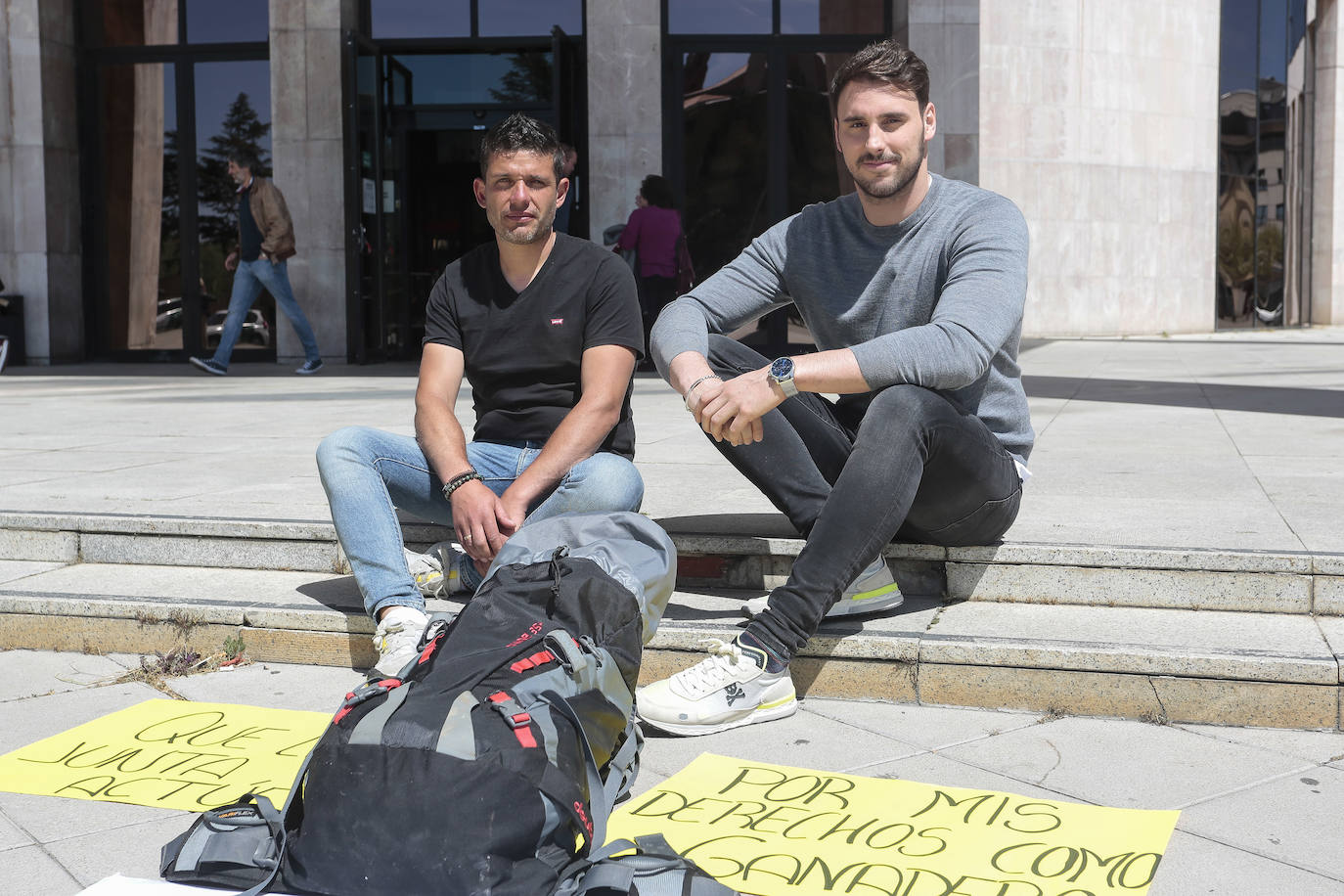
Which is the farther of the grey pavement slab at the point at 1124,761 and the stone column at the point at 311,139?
the stone column at the point at 311,139

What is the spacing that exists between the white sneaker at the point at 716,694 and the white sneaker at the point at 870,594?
1.00ft

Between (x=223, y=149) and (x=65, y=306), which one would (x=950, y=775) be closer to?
(x=223, y=149)

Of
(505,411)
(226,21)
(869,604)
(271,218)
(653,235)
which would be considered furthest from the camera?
(226,21)

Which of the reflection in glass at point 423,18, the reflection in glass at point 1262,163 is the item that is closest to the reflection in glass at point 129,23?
the reflection in glass at point 423,18

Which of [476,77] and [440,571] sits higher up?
[476,77]

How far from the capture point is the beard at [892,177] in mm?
3258

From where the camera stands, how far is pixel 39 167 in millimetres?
13055

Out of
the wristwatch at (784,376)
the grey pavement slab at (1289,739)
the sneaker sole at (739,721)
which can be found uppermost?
the wristwatch at (784,376)

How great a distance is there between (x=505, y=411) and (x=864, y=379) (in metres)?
1.09

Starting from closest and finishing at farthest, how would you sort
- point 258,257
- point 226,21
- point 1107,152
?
point 258,257 < point 226,21 < point 1107,152

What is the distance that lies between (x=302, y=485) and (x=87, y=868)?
266cm

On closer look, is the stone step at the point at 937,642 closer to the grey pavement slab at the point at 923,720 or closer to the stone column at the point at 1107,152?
the grey pavement slab at the point at 923,720

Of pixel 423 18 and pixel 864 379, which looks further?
pixel 423 18

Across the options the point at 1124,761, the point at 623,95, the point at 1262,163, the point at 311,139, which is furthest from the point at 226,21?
the point at 1262,163
